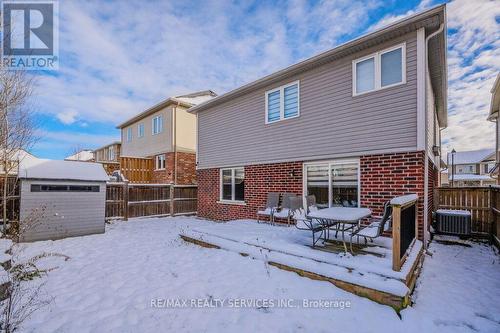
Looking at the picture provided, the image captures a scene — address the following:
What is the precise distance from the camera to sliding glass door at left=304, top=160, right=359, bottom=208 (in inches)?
265

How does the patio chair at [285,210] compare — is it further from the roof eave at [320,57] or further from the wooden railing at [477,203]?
the wooden railing at [477,203]

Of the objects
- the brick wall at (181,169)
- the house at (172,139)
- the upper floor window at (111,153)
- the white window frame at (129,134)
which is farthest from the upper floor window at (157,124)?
the upper floor window at (111,153)

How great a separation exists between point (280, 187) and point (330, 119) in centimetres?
279

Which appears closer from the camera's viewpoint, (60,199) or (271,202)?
(60,199)

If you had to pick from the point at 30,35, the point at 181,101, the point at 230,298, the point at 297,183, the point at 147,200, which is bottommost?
the point at 230,298

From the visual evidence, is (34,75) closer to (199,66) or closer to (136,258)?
(136,258)

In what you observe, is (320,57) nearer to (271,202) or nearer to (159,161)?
(271,202)

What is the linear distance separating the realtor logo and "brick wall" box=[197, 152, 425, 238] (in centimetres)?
690

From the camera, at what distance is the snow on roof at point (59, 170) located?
6.92 m

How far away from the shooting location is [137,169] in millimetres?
16641

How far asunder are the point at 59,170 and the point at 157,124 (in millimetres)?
9778

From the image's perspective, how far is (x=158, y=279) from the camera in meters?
4.21

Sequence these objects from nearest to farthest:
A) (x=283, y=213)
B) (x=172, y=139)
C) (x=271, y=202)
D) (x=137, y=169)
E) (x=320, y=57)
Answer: (x=320, y=57), (x=283, y=213), (x=271, y=202), (x=172, y=139), (x=137, y=169)

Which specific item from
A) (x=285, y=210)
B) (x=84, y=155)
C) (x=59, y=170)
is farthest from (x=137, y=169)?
(x=84, y=155)
